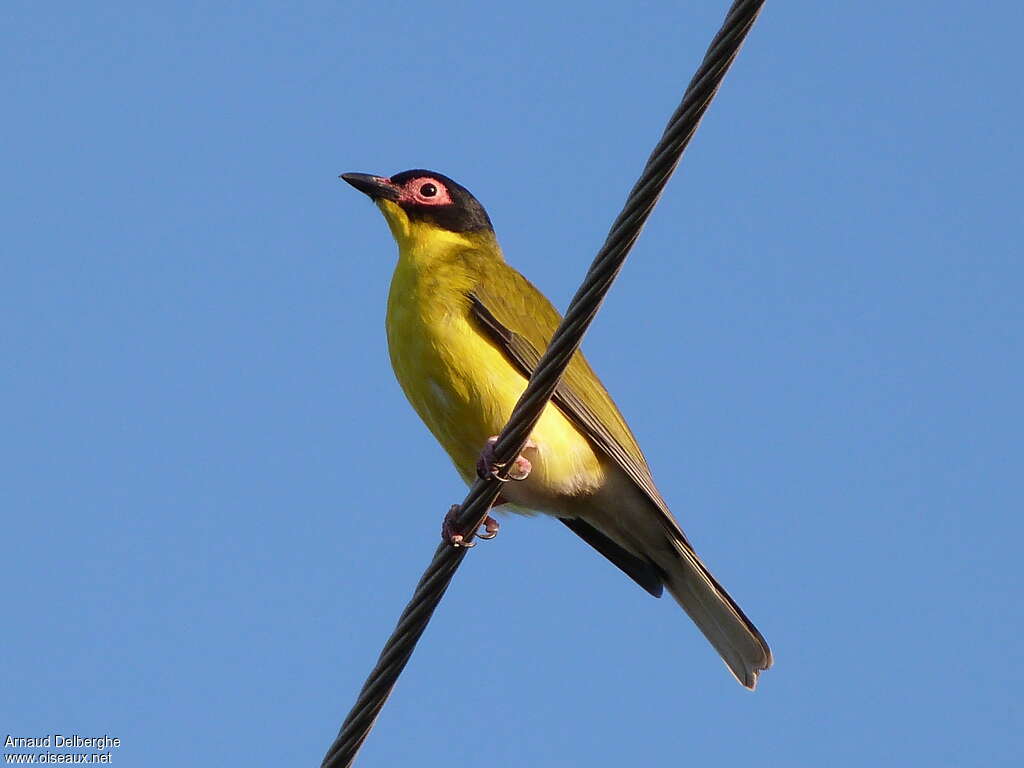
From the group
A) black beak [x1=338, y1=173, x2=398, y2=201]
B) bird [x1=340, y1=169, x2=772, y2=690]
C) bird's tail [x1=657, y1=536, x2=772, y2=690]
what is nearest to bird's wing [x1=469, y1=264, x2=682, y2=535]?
bird [x1=340, y1=169, x2=772, y2=690]

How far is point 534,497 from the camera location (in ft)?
19.7

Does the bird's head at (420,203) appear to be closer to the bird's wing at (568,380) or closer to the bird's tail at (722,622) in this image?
the bird's wing at (568,380)

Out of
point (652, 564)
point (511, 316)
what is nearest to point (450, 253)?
point (511, 316)

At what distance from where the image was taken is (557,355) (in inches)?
142

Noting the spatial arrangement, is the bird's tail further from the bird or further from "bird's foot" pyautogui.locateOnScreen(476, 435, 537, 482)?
"bird's foot" pyautogui.locateOnScreen(476, 435, 537, 482)

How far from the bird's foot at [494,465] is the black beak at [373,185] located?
204cm

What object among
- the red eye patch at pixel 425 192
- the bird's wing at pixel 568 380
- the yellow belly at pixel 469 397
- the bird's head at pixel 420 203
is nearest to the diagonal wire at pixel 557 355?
the yellow belly at pixel 469 397

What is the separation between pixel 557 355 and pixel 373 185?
375cm

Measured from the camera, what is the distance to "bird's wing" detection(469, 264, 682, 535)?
5820mm

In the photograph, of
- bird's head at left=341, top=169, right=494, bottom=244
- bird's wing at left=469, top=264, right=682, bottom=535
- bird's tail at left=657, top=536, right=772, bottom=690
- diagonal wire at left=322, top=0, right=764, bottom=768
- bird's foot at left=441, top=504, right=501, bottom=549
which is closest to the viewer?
diagonal wire at left=322, top=0, right=764, bottom=768

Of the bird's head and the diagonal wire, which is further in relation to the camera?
the bird's head

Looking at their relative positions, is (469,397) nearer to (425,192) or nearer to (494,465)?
(494,465)

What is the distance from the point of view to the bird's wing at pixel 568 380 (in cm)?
582

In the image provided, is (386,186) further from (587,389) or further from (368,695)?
(368,695)
